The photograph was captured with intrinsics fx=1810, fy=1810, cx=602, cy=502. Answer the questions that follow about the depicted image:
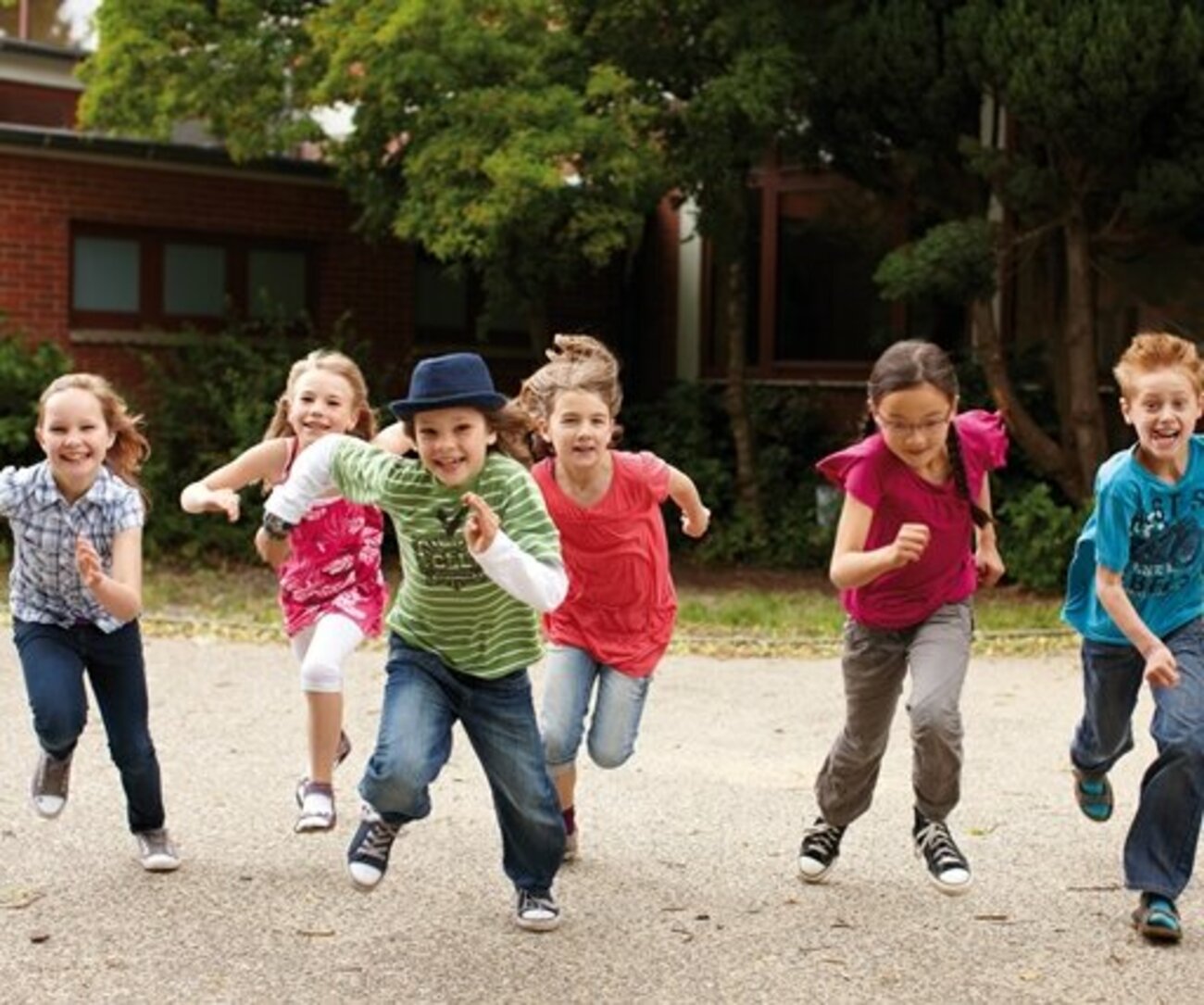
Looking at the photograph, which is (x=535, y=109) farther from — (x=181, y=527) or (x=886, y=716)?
(x=886, y=716)

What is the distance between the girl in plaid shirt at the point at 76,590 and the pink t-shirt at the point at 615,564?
132 cm

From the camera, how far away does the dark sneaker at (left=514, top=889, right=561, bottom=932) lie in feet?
16.8

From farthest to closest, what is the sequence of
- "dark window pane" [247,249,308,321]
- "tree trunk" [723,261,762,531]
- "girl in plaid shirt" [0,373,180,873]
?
"dark window pane" [247,249,308,321] < "tree trunk" [723,261,762,531] < "girl in plaid shirt" [0,373,180,873]

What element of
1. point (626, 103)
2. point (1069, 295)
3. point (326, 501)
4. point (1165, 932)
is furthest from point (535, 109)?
point (1165, 932)


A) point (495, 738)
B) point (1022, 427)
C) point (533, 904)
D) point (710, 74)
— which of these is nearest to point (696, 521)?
Answer: point (495, 738)

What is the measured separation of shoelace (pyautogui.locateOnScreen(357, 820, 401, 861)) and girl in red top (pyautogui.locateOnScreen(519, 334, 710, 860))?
718 mm

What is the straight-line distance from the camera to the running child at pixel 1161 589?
16.9ft

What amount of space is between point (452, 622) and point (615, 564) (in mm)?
835

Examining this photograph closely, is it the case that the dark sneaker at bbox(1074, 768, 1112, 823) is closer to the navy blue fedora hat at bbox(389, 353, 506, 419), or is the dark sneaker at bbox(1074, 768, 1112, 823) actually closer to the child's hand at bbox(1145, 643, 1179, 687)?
the child's hand at bbox(1145, 643, 1179, 687)

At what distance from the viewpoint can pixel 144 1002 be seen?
4.45 m

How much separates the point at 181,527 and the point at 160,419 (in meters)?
1.03

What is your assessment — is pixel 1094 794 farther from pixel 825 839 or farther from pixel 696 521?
pixel 696 521

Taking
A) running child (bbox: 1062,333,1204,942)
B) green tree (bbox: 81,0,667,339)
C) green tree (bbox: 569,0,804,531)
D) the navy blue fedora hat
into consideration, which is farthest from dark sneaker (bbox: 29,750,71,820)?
green tree (bbox: 569,0,804,531)

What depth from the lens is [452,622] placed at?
16.6ft
